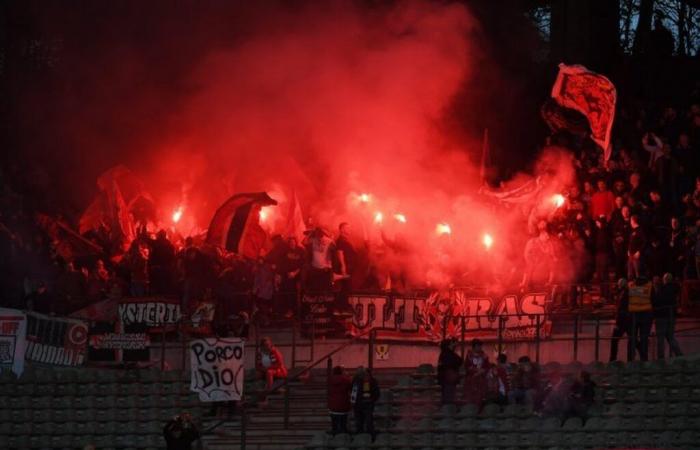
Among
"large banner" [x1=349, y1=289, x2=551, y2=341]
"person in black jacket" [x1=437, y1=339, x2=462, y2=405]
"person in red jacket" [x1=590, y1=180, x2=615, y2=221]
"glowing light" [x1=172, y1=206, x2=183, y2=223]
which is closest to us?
"person in black jacket" [x1=437, y1=339, x2=462, y2=405]

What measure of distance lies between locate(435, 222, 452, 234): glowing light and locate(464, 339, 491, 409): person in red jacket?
225 inches

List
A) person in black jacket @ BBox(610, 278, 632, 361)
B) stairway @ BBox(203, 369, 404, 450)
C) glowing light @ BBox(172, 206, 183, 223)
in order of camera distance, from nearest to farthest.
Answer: stairway @ BBox(203, 369, 404, 450) → person in black jacket @ BBox(610, 278, 632, 361) → glowing light @ BBox(172, 206, 183, 223)

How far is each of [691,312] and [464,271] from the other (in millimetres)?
3658

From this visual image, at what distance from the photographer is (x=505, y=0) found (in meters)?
31.0

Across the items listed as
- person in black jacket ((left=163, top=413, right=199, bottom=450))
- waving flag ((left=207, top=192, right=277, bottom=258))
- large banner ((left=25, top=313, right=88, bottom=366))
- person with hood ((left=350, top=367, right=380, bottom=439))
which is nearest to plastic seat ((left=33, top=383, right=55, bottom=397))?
large banner ((left=25, top=313, right=88, bottom=366))

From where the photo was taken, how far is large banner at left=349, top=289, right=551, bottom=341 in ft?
70.2

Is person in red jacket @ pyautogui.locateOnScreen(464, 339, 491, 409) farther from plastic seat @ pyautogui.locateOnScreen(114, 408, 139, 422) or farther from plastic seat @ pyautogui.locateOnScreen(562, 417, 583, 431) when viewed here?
plastic seat @ pyautogui.locateOnScreen(114, 408, 139, 422)

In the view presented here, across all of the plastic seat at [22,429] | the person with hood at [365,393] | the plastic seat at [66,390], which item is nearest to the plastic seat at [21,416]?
the plastic seat at [22,429]

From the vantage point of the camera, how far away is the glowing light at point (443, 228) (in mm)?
24973

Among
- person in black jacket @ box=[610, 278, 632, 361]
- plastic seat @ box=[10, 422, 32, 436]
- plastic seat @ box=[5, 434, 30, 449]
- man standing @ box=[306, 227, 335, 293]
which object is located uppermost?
man standing @ box=[306, 227, 335, 293]

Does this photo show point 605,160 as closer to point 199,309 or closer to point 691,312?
point 691,312

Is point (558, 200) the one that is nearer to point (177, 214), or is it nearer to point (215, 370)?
point (215, 370)

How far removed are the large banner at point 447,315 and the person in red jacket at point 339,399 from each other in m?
2.57

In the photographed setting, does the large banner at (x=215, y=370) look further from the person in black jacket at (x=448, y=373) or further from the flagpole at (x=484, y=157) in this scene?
the flagpole at (x=484, y=157)
